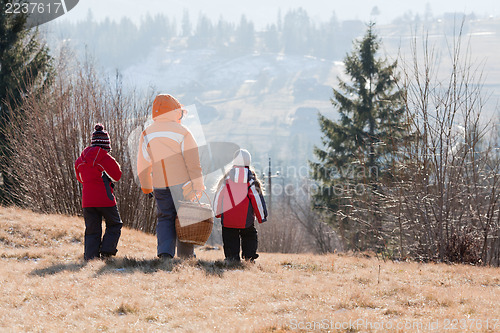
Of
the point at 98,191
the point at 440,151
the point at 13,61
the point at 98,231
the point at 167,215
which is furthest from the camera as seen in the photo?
the point at 13,61

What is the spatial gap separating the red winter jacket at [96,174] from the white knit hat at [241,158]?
173 cm

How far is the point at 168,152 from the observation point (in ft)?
22.3

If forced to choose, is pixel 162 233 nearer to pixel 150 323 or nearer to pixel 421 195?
pixel 150 323

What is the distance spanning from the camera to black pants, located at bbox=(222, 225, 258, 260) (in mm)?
7617

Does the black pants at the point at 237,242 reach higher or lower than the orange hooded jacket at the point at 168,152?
lower

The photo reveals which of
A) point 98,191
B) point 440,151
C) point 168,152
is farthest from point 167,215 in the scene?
point 440,151

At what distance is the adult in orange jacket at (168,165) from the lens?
6785 millimetres

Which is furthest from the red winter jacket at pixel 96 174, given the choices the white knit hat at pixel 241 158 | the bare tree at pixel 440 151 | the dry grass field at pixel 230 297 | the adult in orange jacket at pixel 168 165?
the bare tree at pixel 440 151

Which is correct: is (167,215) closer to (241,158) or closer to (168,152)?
(168,152)

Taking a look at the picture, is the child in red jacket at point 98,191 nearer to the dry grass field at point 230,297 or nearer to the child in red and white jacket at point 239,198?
the dry grass field at point 230,297

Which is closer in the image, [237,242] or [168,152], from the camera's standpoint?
[168,152]

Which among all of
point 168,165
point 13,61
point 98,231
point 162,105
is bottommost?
point 98,231

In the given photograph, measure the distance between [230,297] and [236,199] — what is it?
8.01 feet

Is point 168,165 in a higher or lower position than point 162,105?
lower
